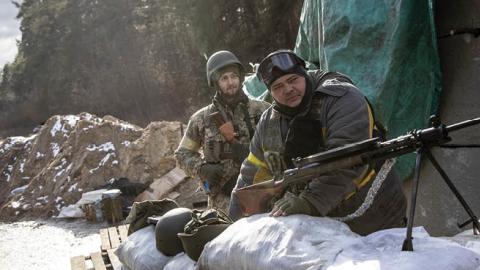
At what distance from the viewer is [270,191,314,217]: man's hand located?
2.78m

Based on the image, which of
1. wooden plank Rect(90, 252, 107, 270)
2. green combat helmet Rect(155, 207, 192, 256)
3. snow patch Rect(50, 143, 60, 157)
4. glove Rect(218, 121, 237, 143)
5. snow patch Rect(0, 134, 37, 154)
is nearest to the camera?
green combat helmet Rect(155, 207, 192, 256)

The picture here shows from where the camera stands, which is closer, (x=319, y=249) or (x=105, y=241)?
(x=319, y=249)

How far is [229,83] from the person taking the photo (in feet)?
16.0

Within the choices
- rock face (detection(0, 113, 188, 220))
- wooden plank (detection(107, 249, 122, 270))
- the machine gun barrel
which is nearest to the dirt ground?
rock face (detection(0, 113, 188, 220))

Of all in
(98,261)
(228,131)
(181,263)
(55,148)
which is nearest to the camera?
(181,263)

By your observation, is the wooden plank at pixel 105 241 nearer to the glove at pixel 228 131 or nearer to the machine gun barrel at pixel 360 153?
the glove at pixel 228 131

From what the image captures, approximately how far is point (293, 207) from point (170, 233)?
41.8 inches

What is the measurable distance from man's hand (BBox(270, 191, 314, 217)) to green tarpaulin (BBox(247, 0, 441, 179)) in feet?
6.36

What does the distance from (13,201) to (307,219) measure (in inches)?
477

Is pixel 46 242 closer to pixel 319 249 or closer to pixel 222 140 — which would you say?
pixel 222 140

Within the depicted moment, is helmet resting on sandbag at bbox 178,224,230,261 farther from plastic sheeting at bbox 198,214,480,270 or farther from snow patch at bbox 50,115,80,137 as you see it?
snow patch at bbox 50,115,80,137

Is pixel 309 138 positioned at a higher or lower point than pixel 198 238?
higher

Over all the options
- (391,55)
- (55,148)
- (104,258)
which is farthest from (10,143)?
(391,55)

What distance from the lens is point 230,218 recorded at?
145 inches
